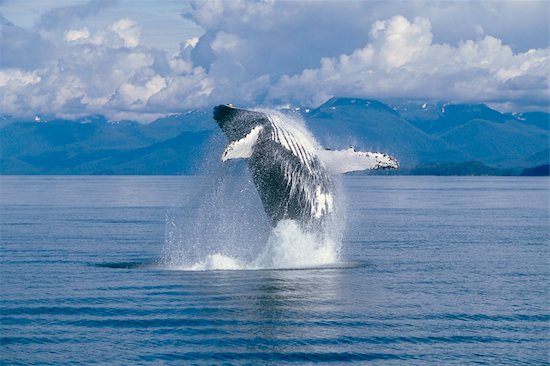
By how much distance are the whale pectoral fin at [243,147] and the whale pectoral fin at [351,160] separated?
2634 mm

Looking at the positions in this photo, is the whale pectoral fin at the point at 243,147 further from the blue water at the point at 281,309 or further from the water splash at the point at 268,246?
the blue water at the point at 281,309

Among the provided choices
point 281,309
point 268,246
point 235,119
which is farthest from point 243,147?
point 268,246

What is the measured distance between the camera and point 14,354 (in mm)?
15781

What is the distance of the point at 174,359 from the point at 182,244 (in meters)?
19.2

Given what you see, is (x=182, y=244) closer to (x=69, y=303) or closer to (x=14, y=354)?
(x=69, y=303)

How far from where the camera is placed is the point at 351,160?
2366 cm

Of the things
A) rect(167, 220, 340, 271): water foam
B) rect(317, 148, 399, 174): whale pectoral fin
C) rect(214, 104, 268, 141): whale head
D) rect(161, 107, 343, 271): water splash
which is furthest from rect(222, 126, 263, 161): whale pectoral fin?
rect(167, 220, 340, 271): water foam

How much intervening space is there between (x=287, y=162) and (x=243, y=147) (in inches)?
74.9

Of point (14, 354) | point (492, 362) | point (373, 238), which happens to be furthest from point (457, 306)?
point (373, 238)

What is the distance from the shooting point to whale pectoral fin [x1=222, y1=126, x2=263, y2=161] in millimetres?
20109

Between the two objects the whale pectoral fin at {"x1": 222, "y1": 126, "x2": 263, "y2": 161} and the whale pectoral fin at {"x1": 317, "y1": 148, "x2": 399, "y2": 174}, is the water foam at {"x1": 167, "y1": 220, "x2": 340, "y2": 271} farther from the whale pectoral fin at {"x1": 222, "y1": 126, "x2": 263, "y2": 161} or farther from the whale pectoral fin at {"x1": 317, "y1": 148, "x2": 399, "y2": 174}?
the whale pectoral fin at {"x1": 222, "y1": 126, "x2": 263, "y2": 161}

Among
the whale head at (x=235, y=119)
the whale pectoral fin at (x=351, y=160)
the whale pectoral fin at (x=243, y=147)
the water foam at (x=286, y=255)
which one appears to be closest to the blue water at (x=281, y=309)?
the water foam at (x=286, y=255)

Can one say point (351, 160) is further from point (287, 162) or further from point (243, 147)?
point (243, 147)

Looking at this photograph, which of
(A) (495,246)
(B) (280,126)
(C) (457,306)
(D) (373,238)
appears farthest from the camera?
(D) (373,238)
